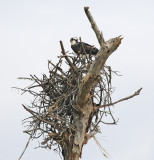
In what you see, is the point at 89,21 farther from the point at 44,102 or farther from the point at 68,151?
the point at 68,151

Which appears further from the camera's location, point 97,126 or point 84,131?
point 97,126

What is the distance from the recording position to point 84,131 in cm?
758

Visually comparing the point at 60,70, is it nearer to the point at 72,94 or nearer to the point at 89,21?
the point at 72,94

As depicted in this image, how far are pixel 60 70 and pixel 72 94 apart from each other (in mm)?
563

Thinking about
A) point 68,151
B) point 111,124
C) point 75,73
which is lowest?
point 68,151

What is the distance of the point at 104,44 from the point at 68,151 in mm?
2262

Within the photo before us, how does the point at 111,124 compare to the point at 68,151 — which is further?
the point at 111,124

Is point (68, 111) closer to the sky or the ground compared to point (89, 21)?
closer to the ground

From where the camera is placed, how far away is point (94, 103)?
7.85 meters

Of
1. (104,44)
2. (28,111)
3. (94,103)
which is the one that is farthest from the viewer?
(94,103)

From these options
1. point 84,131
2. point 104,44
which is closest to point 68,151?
point 84,131

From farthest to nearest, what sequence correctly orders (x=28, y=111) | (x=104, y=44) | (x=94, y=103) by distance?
(x=94, y=103) < (x=28, y=111) < (x=104, y=44)

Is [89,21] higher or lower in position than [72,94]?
higher

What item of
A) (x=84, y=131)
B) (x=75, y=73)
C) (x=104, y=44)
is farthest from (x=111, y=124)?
Answer: (x=104, y=44)
